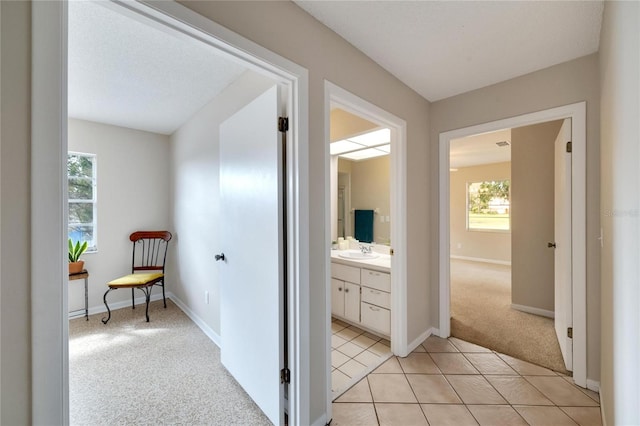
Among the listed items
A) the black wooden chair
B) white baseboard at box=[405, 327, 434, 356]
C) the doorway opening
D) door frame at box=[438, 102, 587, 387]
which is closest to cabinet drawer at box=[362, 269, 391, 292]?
white baseboard at box=[405, 327, 434, 356]

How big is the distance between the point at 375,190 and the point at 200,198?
2094 mm

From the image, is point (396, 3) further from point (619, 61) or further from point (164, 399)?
point (164, 399)

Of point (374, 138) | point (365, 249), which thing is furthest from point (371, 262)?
point (374, 138)

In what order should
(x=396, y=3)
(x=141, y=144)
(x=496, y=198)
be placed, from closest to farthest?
(x=396, y=3), (x=141, y=144), (x=496, y=198)

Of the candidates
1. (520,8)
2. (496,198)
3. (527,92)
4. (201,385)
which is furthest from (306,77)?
(496,198)

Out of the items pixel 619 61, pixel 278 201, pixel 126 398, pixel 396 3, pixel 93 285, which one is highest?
pixel 396 3

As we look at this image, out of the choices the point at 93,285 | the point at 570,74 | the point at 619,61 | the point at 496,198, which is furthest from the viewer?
the point at 496,198

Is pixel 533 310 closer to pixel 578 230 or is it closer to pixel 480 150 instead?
pixel 578 230

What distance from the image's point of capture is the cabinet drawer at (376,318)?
246 cm

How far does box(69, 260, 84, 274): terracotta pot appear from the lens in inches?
115

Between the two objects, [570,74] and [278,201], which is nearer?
[278,201]

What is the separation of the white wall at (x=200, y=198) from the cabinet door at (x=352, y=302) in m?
1.32

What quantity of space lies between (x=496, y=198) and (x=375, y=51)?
597 centimetres

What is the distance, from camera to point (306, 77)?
1.44 metres
